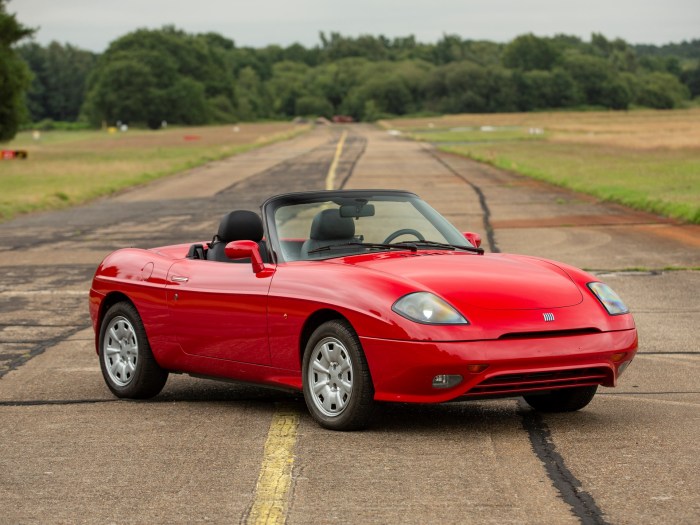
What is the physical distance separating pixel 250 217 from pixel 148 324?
37.4 inches

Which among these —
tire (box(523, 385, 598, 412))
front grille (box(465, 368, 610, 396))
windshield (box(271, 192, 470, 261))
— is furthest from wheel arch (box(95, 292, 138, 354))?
front grille (box(465, 368, 610, 396))

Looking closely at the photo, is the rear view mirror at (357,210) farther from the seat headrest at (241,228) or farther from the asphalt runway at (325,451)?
the asphalt runway at (325,451)

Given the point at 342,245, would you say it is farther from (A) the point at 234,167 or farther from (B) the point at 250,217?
(A) the point at 234,167

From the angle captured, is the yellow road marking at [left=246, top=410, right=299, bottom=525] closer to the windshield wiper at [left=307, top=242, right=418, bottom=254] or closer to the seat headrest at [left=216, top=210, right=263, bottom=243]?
the windshield wiper at [left=307, top=242, right=418, bottom=254]

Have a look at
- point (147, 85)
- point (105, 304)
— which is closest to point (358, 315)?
point (105, 304)

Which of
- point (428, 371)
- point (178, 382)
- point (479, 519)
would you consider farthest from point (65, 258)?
point (479, 519)

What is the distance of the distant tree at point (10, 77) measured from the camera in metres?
73.3

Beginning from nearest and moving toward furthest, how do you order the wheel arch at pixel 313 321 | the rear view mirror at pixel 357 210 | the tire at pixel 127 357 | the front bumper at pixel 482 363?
1. the front bumper at pixel 482 363
2. the wheel arch at pixel 313 321
3. the rear view mirror at pixel 357 210
4. the tire at pixel 127 357

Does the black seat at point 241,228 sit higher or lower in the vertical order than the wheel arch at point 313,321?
higher

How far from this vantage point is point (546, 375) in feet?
22.7

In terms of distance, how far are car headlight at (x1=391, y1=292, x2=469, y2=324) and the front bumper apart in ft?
0.43

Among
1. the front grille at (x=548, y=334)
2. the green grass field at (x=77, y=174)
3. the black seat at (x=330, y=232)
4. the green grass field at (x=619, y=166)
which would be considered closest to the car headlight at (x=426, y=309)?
the front grille at (x=548, y=334)

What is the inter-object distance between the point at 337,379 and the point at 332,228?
3.87ft

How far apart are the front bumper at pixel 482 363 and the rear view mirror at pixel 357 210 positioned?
126 cm
